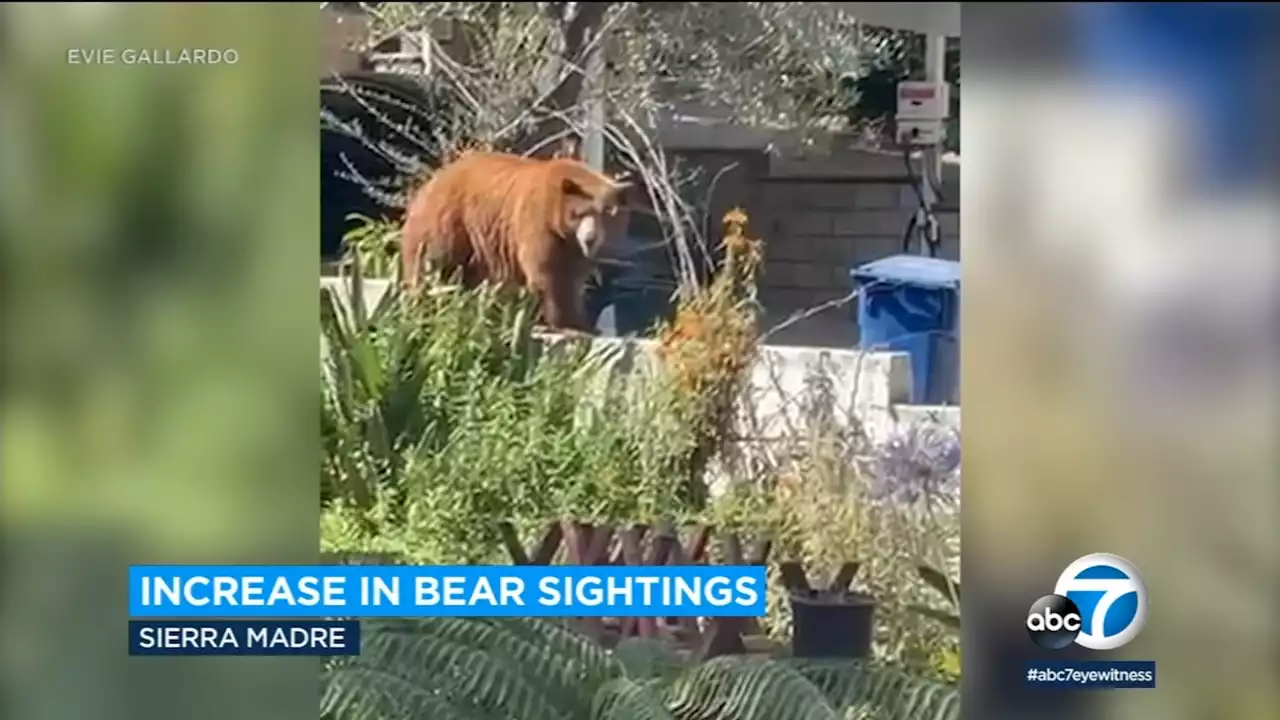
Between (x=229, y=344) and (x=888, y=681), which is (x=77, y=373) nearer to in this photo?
(x=229, y=344)

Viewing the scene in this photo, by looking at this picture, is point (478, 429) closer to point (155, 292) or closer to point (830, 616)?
point (155, 292)

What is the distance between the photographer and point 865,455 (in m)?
3.57

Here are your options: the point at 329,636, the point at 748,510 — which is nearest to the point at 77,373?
the point at 329,636

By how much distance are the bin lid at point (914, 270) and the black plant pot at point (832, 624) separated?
2.36 ft

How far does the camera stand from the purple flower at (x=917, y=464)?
11.6 feet

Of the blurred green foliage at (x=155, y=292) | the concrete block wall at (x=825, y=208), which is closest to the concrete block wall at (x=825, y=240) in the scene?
the concrete block wall at (x=825, y=208)

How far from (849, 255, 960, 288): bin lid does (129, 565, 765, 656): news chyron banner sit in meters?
0.71

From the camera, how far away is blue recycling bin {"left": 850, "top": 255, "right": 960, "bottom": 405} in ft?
11.5

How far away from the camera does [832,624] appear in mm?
3570

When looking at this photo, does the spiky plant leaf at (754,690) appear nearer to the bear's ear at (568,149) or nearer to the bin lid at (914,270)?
the bin lid at (914,270)

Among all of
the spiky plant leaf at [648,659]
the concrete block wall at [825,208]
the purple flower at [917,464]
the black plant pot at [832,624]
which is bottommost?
the spiky plant leaf at [648,659]

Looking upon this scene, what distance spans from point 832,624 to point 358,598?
1068mm

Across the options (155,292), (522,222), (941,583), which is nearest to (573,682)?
(941,583)

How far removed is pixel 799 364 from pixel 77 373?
1601 millimetres
